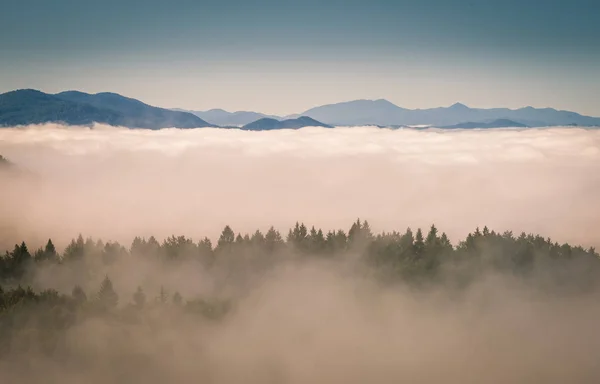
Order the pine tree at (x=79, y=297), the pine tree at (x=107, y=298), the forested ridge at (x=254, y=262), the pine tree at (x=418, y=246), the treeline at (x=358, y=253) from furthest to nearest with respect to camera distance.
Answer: the pine tree at (x=418, y=246), the treeline at (x=358, y=253), the forested ridge at (x=254, y=262), the pine tree at (x=79, y=297), the pine tree at (x=107, y=298)

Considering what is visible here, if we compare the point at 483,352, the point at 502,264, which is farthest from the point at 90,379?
the point at 502,264

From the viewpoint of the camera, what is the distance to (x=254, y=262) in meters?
123

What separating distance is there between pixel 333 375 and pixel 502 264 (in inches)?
2140

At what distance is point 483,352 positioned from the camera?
95.5 meters

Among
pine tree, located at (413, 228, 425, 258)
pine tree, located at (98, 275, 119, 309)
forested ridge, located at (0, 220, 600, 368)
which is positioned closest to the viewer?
pine tree, located at (98, 275, 119, 309)

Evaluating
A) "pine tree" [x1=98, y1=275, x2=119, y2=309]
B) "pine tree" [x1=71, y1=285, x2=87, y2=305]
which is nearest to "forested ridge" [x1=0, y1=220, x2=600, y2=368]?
"pine tree" [x1=71, y1=285, x2=87, y2=305]

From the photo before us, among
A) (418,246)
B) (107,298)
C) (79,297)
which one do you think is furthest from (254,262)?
(79,297)

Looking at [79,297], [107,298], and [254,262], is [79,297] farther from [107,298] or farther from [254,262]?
[254,262]

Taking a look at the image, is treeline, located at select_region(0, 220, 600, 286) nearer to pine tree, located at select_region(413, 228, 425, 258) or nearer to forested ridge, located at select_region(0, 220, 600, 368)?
pine tree, located at select_region(413, 228, 425, 258)

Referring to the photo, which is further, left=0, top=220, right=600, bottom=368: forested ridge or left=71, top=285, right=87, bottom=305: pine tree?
left=0, top=220, right=600, bottom=368: forested ridge

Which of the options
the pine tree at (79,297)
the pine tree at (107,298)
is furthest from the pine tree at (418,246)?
the pine tree at (79,297)

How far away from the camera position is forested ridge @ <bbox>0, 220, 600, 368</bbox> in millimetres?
87188

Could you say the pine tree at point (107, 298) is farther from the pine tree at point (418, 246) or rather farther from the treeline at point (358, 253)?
the pine tree at point (418, 246)

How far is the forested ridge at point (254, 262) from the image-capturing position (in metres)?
87.2
